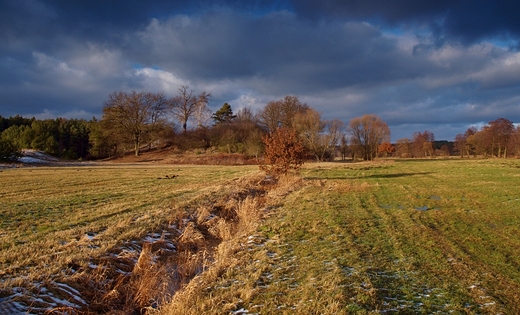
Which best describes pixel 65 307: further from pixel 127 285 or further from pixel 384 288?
pixel 384 288

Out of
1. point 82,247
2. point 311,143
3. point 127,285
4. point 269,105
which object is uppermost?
point 269,105

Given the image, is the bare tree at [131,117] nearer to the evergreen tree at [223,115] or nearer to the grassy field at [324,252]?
the evergreen tree at [223,115]

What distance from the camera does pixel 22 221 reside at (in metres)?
10.1

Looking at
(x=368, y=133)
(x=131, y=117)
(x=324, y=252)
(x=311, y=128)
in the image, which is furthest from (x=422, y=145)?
(x=324, y=252)

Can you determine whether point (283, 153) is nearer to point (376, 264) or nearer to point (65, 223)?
point (65, 223)

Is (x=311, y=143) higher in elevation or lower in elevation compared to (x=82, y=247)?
higher

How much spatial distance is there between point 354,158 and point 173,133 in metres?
43.0

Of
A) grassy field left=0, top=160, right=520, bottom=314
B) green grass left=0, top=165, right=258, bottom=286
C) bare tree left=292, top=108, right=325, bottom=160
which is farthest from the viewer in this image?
bare tree left=292, top=108, right=325, bottom=160

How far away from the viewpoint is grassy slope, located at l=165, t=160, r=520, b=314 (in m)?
5.06

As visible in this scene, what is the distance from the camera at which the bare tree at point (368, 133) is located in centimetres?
7469

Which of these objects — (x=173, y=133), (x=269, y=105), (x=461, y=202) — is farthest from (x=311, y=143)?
(x=461, y=202)

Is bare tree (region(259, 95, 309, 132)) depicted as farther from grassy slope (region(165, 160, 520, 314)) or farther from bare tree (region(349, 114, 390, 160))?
grassy slope (region(165, 160, 520, 314))

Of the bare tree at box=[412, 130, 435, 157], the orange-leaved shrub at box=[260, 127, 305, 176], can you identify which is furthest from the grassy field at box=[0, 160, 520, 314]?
the bare tree at box=[412, 130, 435, 157]

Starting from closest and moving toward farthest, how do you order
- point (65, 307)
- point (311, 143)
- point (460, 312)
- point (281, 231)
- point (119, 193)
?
point (460, 312) < point (65, 307) < point (281, 231) < point (119, 193) < point (311, 143)
